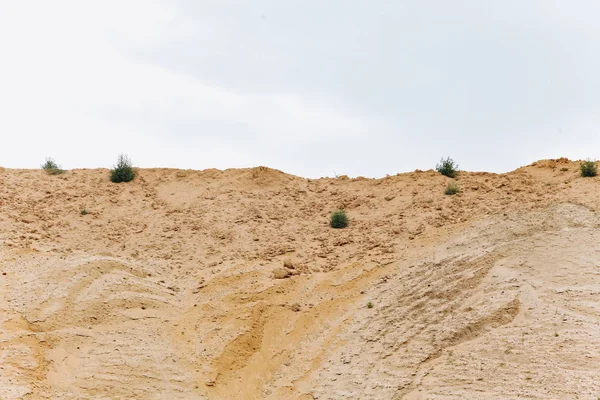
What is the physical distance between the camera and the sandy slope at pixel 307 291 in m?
11.8

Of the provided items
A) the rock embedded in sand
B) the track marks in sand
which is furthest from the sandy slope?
the rock embedded in sand

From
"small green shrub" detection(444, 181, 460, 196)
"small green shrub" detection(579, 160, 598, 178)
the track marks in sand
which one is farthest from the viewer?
"small green shrub" detection(444, 181, 460, 196)

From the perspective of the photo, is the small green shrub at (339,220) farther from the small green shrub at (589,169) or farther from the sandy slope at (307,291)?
the small green shrub at (589,169)

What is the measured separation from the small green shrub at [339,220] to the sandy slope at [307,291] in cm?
27

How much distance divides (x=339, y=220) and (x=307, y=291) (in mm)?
3325

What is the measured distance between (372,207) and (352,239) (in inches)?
73.4

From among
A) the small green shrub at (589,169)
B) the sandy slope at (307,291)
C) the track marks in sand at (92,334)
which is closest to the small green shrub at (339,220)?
the sandy slope at (307,291)

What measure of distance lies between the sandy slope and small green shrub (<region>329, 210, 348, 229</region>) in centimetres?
27

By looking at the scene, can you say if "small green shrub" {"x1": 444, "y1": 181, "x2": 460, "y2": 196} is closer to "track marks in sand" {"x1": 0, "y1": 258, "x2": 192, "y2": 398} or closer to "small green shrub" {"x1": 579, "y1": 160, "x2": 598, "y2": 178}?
"small green shrub" {"x1": 579, "y1": 160, "x2": 598, "y2": 178}

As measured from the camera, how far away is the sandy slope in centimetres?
1184

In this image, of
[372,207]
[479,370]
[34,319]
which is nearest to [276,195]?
[372,207]

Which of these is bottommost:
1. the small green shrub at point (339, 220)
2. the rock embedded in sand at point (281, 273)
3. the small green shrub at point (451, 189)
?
the rock embedded in sand at point (281, 273)

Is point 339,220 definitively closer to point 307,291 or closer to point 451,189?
point 451,189

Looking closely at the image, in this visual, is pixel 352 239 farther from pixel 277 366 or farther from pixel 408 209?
pixel 277 366
